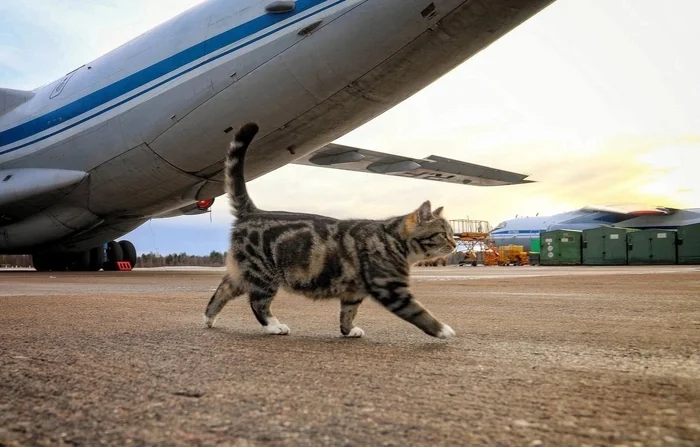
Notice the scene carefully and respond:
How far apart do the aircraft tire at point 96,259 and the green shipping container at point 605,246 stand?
64.7ft

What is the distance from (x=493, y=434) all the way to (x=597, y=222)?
3694 cm

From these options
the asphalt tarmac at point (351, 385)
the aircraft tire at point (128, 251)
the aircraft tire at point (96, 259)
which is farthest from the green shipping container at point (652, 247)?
the asphalt tarmac at point (351, 385)

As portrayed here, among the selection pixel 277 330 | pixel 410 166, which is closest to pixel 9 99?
pixel 410 166

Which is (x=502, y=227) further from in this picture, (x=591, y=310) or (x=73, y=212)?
(x=591, y=310)

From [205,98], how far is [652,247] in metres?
21.4

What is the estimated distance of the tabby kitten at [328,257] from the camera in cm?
237

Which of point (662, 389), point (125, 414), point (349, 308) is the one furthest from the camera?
point (349, 308)

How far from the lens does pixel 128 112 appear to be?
8.75 metres

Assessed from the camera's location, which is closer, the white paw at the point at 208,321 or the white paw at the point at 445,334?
the white paw at the point at 445,334

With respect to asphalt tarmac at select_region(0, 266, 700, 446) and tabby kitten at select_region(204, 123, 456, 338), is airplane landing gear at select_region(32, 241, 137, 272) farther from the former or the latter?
tabby kitten at select_region(204, 123, 456, 338)

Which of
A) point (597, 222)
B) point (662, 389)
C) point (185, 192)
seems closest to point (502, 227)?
point (597, 222)

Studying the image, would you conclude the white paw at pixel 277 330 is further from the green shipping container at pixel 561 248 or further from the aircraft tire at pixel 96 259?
the green shipping container at pixel 561 248

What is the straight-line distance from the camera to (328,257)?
8.01ft

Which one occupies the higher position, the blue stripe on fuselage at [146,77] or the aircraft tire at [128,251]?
the blue stripe on fuselage at [146,77]
